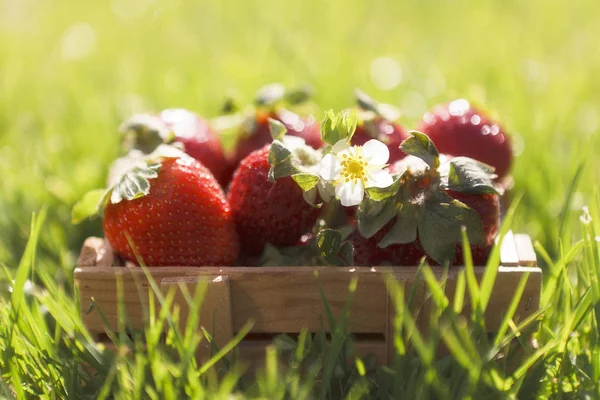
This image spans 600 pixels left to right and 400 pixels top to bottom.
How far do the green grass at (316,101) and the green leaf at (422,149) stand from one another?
0.75 ft


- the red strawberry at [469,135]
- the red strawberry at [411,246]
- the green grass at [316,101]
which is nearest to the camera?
the green grass at [316,101]

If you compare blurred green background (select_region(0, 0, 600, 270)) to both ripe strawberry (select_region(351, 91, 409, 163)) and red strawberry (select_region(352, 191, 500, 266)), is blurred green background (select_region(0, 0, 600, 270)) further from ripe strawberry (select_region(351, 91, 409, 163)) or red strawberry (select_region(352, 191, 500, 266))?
red strawberry (select_region(352, 191, 500, 266))

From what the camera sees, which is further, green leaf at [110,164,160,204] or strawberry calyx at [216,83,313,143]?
strawberry calyx at [216,83,313,143]

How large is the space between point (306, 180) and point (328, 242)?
4.0 inches

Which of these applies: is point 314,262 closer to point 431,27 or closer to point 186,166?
point 186,166

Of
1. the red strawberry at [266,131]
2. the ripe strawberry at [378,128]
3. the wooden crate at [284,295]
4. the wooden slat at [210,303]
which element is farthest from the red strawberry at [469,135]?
the wooden slat at [210,303]

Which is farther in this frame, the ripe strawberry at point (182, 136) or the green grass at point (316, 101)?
the ripe strawberry at point (182, 136)

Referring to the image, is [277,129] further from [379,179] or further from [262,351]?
[262,351]

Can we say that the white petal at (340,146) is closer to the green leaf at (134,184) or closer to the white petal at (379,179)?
the white petal at (379,179)

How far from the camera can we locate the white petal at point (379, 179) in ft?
4.03

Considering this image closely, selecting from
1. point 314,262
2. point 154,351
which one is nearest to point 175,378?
point 154,351

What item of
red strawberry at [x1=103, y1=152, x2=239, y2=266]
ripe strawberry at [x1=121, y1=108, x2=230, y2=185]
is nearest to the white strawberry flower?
red strawberry at [x1=103, y1=152, x2=239, y2=266]

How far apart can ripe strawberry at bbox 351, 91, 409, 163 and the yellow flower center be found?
9.3 inches

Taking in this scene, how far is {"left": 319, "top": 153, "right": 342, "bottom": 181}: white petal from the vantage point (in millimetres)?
1249
